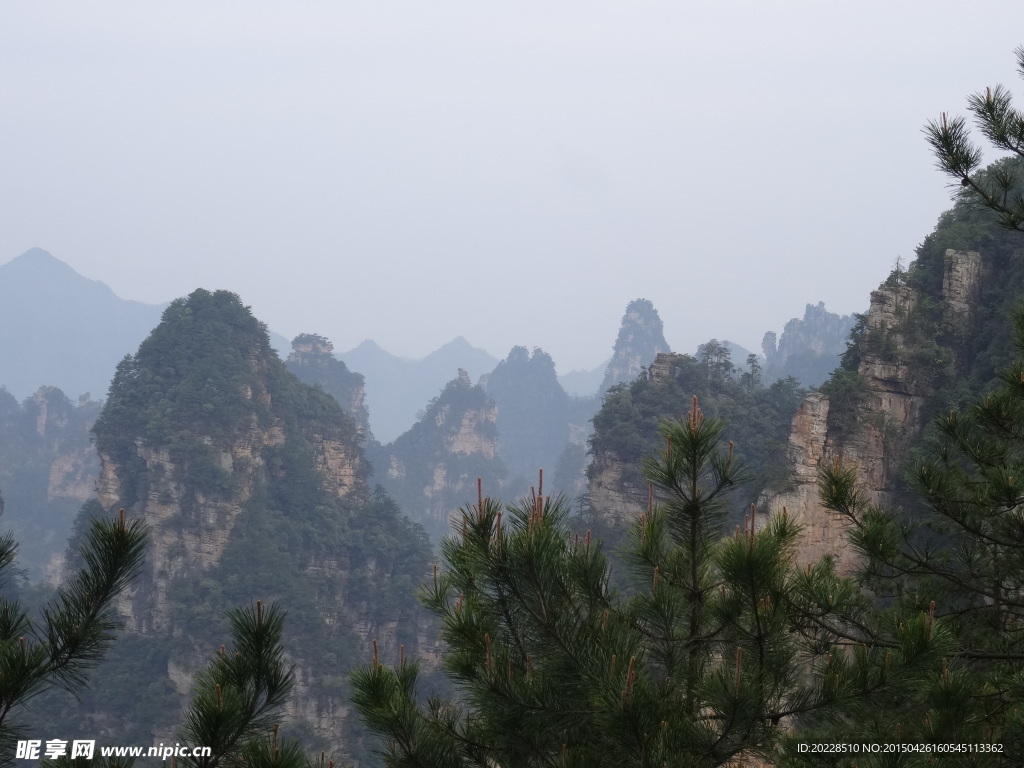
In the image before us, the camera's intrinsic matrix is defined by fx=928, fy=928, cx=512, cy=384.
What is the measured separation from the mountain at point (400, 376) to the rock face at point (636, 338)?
40.8 meters

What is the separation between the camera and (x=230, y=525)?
26547 mm

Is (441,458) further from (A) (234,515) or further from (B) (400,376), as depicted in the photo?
(B) (400,376)

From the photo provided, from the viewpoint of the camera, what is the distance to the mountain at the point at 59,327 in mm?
91062

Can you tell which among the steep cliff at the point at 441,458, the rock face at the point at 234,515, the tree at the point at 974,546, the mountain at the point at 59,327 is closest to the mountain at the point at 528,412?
the steep cliff at the point at 441,458

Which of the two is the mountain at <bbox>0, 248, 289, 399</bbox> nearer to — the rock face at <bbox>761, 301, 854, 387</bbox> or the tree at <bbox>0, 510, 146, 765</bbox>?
the rock face at <bbox>761, 301, 854, 387</bbox>

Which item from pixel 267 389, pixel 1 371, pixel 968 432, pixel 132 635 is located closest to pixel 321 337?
pixel 267 389

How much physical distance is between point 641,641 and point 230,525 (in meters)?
24.9

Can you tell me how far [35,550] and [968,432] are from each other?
4602cm

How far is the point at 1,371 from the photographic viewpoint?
89250 mm

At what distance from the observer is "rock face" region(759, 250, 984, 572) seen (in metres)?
15.9

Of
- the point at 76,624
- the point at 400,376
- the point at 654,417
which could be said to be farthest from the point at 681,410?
the point at 400,376

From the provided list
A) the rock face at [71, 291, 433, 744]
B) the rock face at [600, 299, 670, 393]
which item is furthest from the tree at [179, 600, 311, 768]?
Answer: the rock face at [600, 299, 670, 393]

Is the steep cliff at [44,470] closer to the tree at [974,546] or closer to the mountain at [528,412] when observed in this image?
the mountain at [528,412]

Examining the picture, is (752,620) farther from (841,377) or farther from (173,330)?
(173,330)
